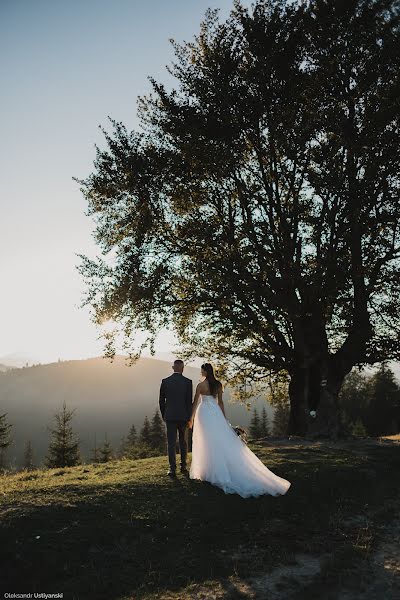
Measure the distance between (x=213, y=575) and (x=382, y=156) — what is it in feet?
59.6

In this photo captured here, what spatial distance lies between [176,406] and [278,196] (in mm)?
12279

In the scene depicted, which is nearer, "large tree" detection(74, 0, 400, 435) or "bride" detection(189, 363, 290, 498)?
"bride" detection(189, 363, 290, 498)

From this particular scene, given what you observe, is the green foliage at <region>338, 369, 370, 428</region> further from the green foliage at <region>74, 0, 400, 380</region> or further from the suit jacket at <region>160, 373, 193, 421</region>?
the suit jacket at <region>160, 373, 193, 421</region>

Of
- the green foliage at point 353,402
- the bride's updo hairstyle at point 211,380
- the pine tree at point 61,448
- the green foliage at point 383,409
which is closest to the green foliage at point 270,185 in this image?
the bride's updo hairstyle at point 211,380

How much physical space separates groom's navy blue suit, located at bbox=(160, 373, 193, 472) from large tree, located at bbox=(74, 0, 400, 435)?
7024 millimetres

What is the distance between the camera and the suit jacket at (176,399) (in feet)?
37.9

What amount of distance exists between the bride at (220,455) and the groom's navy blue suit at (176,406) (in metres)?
0.26

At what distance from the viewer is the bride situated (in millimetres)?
9660

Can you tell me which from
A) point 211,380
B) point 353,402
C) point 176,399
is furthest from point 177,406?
point 353,402

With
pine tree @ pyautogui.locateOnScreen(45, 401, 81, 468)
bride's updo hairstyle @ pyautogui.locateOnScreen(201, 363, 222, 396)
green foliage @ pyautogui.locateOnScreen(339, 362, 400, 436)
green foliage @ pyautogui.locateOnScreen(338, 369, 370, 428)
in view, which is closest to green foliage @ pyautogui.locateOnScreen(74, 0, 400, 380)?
bride's updo hairstyle @ pyautogui.locateOnScreen(201, 363, 222, 396)

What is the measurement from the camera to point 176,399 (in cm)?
1163

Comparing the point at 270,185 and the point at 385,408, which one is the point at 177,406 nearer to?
the point at 270,185

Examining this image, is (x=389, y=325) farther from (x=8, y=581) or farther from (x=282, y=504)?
(x=8, y=581)

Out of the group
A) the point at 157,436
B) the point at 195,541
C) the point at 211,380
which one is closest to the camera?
the point at 195,541
